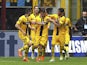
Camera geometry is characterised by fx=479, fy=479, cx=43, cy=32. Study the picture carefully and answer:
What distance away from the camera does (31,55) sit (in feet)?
71.1

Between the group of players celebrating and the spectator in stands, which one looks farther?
the spectator in stands

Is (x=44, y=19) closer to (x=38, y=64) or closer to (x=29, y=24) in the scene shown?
(x=29, y=24)

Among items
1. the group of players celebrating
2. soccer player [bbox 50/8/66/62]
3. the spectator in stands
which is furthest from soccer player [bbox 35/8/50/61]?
the spectator in stands

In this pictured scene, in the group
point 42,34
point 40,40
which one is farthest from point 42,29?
point 40,40

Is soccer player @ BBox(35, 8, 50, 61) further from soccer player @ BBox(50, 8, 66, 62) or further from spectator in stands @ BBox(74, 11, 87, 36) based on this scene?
spectator in stands @ BBox(74, 11, 87, 36)

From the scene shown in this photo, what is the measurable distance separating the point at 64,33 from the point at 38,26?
109cm

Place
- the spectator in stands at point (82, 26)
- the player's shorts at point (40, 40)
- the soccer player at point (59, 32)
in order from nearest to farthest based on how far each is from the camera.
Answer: the player's shorts at point (40, 40) < the soccer player at point (59, 32) < the spectator in stands at point (82, 26)

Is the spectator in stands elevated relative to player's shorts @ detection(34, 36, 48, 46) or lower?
elevated

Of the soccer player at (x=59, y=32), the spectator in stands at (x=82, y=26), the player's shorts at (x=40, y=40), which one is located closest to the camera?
the player's shorts at (x=40, y=40)

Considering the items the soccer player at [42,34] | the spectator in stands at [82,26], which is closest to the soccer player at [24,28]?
the soccer player at [42,34]

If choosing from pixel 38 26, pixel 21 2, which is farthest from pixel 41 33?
pixel 21 2

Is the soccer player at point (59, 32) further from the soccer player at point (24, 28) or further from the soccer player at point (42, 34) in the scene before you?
the soccer player at point (24, 28)

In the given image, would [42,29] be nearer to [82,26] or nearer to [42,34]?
[42,34]

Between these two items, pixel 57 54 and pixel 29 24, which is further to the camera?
pixel 57 54
